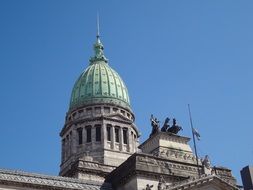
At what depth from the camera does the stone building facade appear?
5106 cm

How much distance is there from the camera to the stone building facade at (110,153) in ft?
168

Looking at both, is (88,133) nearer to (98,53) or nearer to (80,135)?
(80,135)

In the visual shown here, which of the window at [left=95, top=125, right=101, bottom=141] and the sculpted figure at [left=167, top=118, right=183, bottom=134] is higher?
the window at [left=95, top=125, right=101, bottom=141]

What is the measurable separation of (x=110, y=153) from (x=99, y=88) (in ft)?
37.9

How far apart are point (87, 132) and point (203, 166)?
26.9 metres

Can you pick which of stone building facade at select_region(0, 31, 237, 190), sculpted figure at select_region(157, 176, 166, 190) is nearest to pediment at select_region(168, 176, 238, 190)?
stone building facade at select_region(0, 31, 237, 190)

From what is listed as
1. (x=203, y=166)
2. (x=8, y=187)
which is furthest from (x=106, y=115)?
(x=8, y=187)

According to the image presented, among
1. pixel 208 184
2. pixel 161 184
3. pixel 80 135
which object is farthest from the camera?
pixel 80 135

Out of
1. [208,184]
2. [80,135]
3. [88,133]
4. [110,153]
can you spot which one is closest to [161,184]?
A: [208,184]

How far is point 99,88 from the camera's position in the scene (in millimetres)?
80750

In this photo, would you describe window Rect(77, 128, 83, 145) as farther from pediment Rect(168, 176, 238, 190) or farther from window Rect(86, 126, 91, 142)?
pediment Rect(168, 176, 238, 190)

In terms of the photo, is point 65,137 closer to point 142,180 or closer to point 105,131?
point 105,131

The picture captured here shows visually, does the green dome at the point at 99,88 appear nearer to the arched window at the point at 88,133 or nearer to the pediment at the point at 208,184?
the arched window at the point at 88,133

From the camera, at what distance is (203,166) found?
5469 cm
